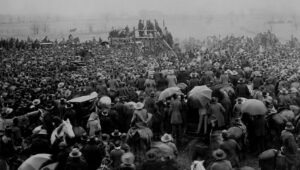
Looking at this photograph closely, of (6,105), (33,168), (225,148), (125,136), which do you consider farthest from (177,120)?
(6,105)

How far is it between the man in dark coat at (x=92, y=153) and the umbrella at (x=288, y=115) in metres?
5.10

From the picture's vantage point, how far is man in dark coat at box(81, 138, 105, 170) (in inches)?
314

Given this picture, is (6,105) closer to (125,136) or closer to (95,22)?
(125,136)

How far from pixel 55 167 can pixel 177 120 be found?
182 inches

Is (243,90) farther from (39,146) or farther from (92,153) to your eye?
(39,146)

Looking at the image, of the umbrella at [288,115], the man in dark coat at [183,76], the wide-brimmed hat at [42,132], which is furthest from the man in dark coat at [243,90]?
the wide-brimmed hat at [42,132]

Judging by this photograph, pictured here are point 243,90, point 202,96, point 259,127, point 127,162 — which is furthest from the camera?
point 243,90

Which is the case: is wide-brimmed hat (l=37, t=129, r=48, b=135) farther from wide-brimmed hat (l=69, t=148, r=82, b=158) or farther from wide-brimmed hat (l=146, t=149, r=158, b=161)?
wide-brimmed hat (l=146, t=149, r=158, b=161)

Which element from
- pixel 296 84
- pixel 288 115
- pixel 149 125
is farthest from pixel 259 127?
pixel 296 84

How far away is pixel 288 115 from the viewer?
9672 mm

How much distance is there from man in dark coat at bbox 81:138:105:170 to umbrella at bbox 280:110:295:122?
5.10 meters

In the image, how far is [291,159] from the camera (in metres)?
7.62

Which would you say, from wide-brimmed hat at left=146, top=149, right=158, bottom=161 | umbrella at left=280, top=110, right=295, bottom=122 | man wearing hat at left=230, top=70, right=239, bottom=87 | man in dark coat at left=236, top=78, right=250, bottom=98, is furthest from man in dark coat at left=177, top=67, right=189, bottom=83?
wide-brimmed hat at left=146, top=149, right=158, bottom=161

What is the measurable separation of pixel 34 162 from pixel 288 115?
22.1ft
